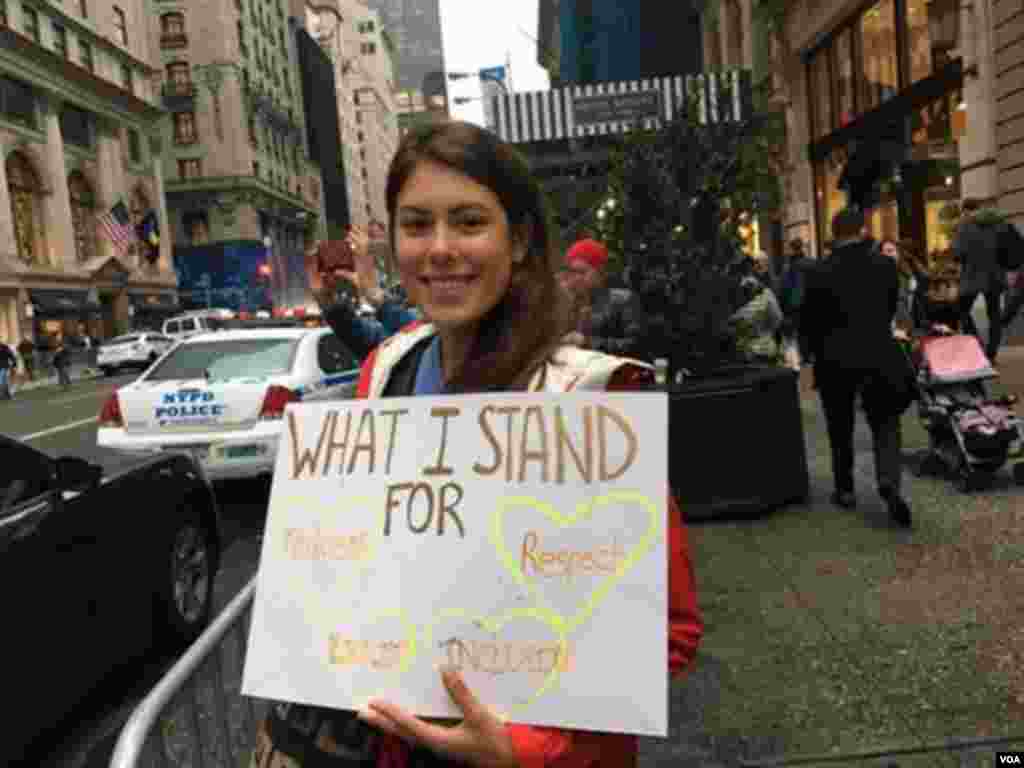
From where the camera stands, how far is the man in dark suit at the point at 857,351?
18.5 feet

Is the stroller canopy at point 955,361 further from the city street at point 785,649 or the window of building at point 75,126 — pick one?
Answer: the window of building at point 75,126

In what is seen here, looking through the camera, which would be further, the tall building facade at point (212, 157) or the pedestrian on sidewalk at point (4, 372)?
the tall building facade at point (212, 157)

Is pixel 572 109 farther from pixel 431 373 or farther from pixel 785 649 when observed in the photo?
pixel 431 373

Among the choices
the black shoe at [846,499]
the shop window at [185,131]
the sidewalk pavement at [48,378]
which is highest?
the shop window at [185,131]

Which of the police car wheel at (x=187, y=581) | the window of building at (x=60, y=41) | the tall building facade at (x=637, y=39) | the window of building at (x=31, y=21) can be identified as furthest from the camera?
the window of building at (x=60, y=41)

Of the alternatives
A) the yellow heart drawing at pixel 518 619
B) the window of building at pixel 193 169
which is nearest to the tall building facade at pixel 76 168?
the window of building at pixel 193 169

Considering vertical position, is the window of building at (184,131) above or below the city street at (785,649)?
above

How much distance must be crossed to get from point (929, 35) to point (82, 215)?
43.4 meters

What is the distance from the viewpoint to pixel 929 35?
1517 cm

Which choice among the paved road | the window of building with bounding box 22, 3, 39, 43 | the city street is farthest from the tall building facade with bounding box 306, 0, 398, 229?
the city street

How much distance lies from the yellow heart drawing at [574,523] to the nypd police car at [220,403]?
255 inches

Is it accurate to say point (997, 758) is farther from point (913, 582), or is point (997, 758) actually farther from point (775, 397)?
point (775, 397)

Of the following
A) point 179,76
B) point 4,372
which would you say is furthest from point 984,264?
point 179,76

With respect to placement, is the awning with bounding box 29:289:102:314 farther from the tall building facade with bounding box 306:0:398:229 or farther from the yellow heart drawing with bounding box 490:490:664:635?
the tall building facade with bounding box 306:0:398:229
